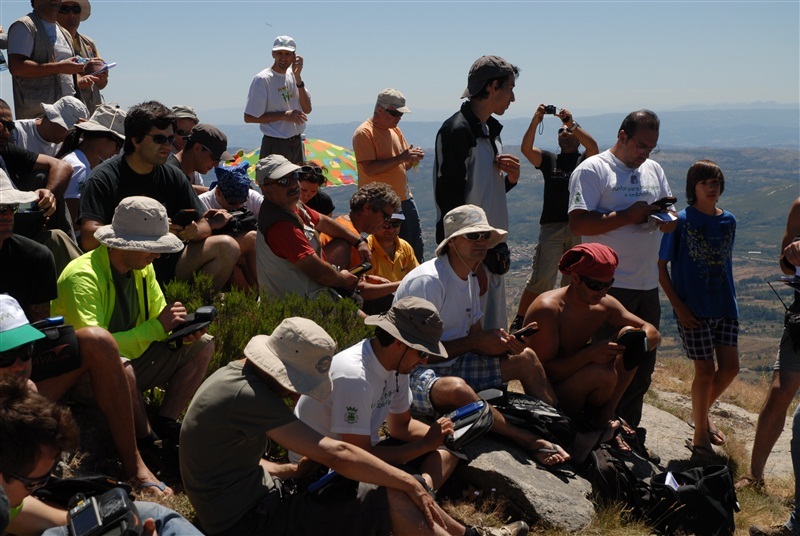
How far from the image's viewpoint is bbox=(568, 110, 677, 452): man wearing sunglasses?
6.54 metres

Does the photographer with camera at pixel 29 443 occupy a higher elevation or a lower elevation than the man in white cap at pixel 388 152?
lower

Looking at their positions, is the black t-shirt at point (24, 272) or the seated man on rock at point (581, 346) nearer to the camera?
the black t-shirt at point (24, 272)

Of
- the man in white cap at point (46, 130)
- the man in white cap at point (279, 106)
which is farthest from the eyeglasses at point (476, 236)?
the man in white cap at point (279, 106)

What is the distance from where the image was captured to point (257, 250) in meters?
6.54

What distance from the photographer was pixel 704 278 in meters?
6.85

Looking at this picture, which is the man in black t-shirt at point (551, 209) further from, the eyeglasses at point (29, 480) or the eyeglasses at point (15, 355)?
the eyeglasses at point (29, 480)

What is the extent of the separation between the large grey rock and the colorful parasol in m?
5.90

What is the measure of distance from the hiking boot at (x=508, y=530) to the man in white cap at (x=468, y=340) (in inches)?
29.2

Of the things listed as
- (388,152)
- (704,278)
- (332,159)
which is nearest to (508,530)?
(704,278)

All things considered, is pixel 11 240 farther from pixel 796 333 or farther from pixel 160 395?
pixel 796 333

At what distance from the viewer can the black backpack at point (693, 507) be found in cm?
548

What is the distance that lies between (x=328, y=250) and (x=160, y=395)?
2039mm

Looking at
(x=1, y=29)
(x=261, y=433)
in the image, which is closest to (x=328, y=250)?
(x=261, y=433)

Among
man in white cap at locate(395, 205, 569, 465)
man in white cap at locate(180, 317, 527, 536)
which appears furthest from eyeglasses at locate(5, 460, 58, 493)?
man in white cap at locate(395, 205, 569, 465)
